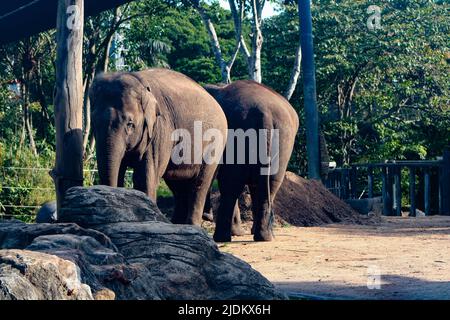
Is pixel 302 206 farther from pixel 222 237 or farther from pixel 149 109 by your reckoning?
pixel 149 109

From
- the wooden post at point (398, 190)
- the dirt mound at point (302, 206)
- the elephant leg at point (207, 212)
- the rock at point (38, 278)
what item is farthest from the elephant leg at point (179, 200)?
the wooden post at point (398, 190)

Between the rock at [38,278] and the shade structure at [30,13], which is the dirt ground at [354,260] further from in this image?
the shade structure at [30,13]

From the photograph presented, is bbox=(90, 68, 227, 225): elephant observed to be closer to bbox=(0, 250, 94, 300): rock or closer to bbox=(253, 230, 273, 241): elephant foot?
bbox=(253, 230, 273, 241): elephant foot

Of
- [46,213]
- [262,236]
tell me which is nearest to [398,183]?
[262,236]

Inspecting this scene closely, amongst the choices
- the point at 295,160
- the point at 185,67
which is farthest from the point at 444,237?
the point at 185,67

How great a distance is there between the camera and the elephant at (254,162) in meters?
A: 13.2

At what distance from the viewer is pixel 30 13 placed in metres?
15.8

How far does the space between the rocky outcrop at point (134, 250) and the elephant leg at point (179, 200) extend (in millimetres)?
5098

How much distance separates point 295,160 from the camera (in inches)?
1098

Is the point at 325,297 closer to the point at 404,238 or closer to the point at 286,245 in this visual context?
the point at 286,245

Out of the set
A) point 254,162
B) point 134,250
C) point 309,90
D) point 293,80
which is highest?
point 293,80

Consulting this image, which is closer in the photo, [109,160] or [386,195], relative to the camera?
[109,160]

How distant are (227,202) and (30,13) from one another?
5.24 meters

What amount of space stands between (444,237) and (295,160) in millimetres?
14177
